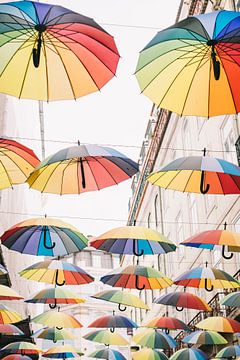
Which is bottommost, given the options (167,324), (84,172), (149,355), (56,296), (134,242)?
(149,355)

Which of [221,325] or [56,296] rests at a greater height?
[56,296]

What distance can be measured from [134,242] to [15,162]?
11.7 feet

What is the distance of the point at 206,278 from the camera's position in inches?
571

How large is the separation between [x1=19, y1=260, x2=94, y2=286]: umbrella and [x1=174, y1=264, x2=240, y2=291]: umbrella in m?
2.16

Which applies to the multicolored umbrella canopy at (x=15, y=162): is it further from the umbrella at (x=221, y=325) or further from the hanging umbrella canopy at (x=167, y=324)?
the hanging umbrella canopy at (x=167, y=324)

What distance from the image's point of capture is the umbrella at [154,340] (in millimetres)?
18172

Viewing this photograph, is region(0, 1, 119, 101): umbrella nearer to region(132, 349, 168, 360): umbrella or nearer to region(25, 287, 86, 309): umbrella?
region(25, 287, 86, 309): umbrella

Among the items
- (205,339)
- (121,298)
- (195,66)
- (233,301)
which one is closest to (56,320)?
(121,298)

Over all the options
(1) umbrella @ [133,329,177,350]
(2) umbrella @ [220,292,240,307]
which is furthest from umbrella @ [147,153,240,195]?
(1) umbrella @ [133,329,177,350]

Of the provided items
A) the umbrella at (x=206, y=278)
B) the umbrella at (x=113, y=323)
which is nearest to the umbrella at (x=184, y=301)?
the umbrella at (x=206, y=278)

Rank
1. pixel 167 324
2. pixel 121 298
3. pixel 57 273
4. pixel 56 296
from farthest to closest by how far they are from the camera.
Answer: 1. pixel 167 324
2. pixel 121 298
3. pixel 56 296
4. pixel 57 273

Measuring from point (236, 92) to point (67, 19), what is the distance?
209 centimetres

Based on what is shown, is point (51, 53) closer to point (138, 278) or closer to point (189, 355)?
point (138, 278)

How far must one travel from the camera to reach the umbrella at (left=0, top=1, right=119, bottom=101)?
22.2 feet
